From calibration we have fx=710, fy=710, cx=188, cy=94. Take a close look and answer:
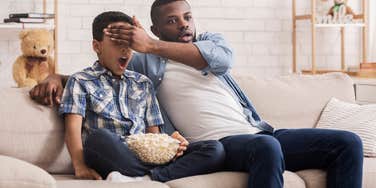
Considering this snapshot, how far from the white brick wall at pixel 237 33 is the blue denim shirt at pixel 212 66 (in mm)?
1694

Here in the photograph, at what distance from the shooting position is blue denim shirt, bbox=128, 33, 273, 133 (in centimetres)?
264

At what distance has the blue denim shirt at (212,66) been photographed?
264 cm

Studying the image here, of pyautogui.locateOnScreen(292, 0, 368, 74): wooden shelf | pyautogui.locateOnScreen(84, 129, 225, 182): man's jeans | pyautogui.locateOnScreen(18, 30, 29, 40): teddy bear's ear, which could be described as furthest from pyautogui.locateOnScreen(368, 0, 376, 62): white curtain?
pyautogui.locateOnScreen(84, 129, 225, 182): man's jeans

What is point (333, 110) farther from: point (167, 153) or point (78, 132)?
point (78, 132)

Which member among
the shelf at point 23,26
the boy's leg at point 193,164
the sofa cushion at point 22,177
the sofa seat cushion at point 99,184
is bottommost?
the sofa seat cushion at point 99,184

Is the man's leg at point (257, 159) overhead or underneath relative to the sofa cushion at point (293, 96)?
underneath

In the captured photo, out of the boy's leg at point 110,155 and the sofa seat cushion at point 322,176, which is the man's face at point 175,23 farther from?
the sofa seat cushion at point 322,176

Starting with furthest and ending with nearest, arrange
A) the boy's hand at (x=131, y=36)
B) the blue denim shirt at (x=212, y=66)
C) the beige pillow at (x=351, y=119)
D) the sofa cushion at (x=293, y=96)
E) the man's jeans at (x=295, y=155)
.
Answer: the sofa cushion at (x=293, y=96), the beige pillow at (x=351, y=119), the blue denim shirt at (x=212, y=66), the boy's hand at (x=131, y=36), the man's jeans at (x=295, y=155)

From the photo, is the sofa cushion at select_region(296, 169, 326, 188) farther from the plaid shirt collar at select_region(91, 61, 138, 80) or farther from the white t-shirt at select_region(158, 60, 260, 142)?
the plaid shirt collar at select_region(91, 61, 138, 80)

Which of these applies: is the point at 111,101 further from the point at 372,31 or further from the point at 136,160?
the point at 372,31

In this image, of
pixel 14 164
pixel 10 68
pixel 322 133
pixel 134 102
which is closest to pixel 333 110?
pixel 322 133

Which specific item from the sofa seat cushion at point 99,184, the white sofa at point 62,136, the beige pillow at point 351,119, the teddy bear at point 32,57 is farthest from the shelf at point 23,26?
the sofa seat cushion at point 99,184

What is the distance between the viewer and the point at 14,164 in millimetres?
1994

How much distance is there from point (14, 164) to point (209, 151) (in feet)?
2.21
